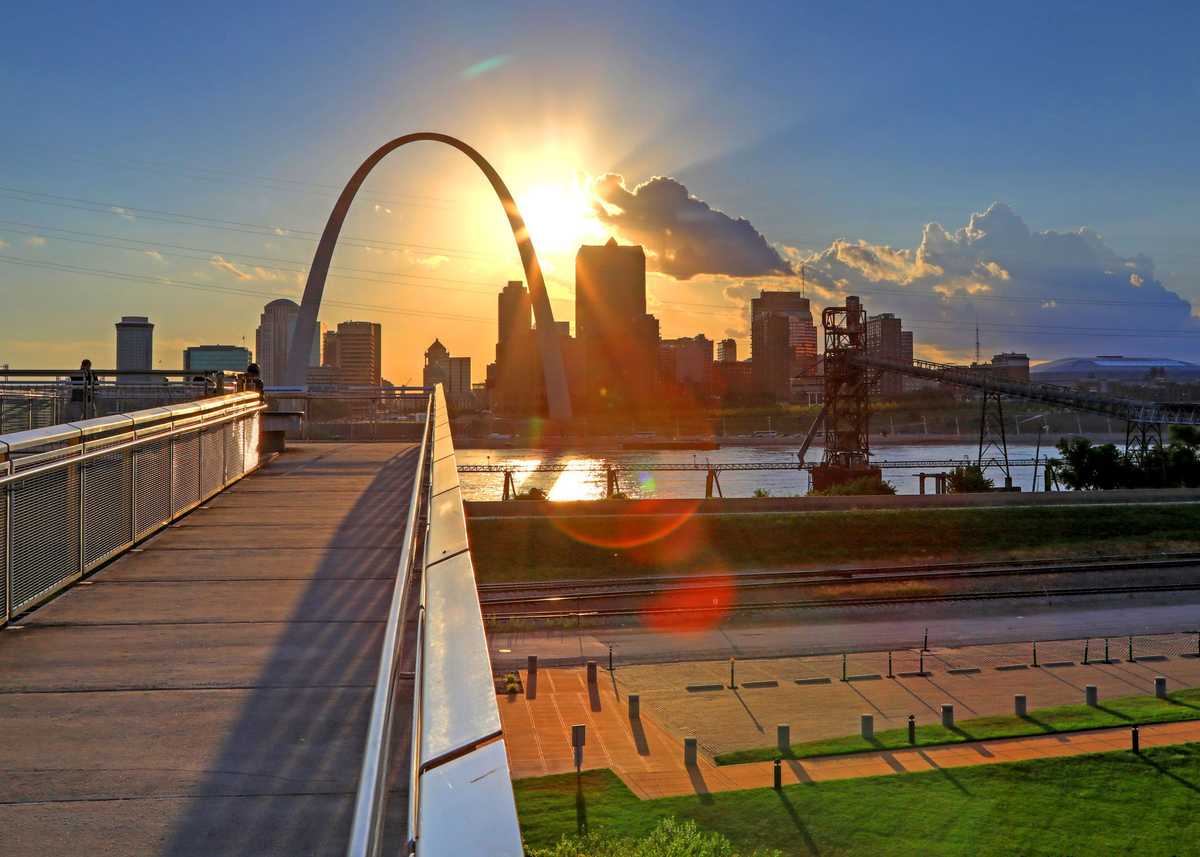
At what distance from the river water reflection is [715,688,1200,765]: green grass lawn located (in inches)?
1385

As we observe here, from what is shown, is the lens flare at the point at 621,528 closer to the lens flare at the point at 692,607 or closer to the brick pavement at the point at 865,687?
the lens flare at the point at 692,607

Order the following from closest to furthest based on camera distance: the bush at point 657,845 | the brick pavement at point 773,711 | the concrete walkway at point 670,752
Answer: the bush at point 657,845, the concrete walkway at point 670,752, the brick pavement at point 773,711

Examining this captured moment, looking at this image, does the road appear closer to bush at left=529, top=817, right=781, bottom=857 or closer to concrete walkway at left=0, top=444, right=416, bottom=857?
bush at left=529, top=817, right=781, bottom=857

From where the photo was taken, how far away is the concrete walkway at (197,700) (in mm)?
3494

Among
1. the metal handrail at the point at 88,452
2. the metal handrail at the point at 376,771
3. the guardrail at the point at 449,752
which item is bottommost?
the metal handrail at the point at 376,771

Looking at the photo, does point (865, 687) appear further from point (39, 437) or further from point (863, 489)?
point (863, 489)

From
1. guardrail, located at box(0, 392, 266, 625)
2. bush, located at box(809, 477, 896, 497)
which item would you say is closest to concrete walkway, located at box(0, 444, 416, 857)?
guardrail, located at box(0, 392, 266, 625)

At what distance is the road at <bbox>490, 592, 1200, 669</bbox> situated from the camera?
2745 cm

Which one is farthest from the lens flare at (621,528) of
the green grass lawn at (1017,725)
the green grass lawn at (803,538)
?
the green grass lawn at (1017,725)

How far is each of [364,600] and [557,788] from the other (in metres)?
13.7

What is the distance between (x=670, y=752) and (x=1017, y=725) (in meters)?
8.03

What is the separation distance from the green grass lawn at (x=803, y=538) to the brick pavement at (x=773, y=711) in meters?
11.4

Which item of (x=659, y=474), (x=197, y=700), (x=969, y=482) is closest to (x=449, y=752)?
(x=197, y=700)

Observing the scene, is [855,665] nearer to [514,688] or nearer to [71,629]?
[514,688]
